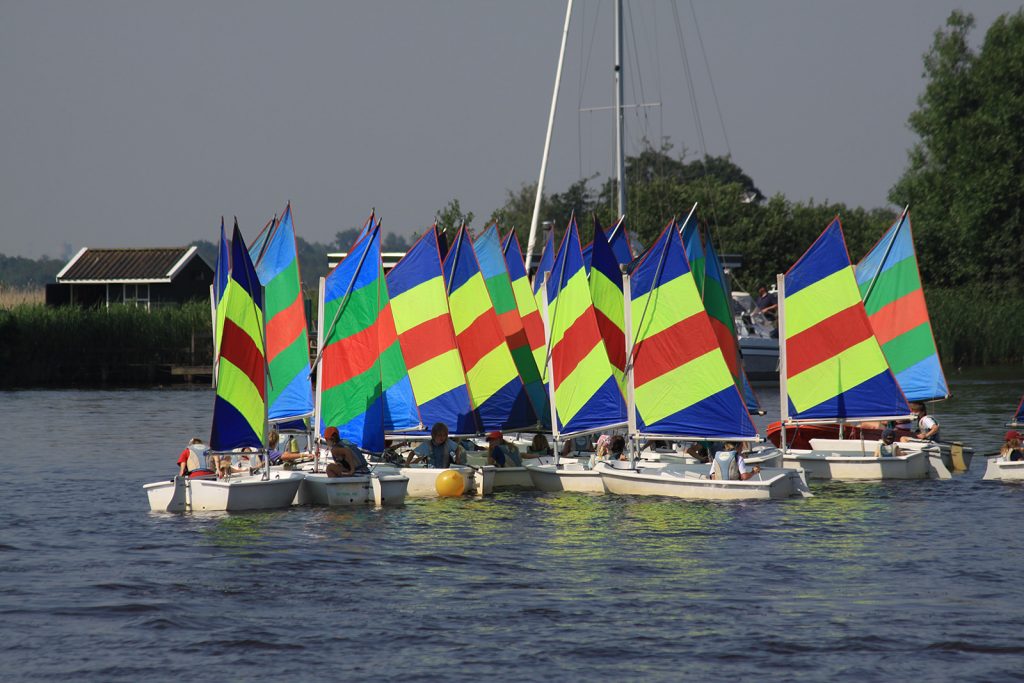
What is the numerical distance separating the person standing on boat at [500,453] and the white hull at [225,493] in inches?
196

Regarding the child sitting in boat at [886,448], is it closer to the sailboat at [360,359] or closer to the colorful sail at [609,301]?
the colorful sail at [609,301]

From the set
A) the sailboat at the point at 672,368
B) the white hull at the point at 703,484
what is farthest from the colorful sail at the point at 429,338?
the white hull at the point at 703,484

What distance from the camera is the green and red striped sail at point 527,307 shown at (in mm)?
35281

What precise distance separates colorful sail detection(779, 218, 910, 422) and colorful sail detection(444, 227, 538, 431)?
5975 mm

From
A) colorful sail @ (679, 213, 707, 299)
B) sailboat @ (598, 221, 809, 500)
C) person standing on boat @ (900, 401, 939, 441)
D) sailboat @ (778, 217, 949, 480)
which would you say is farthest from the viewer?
colorful sail @ (679, 213, 707, 299)

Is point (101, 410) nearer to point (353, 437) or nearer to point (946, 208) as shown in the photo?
point (353, 437)

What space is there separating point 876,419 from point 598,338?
6672 mm

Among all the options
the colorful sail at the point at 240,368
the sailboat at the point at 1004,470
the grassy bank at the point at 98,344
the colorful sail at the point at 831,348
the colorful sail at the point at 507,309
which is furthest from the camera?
the grassy bank at the point at 98,344

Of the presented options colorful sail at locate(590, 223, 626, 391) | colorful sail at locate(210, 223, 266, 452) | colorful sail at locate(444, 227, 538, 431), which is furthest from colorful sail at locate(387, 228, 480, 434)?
colorful sail at locate(210, 223, 266, 452)

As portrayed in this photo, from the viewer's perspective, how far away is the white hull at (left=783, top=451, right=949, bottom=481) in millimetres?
30297

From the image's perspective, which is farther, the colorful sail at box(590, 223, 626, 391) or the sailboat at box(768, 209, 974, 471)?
the sailboat at box(768, 209, 974, 471)

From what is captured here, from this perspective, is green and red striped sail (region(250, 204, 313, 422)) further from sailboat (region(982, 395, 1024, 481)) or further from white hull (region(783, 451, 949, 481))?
sailboat (region(982, 395, 1024, 481))

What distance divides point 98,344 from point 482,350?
39014mm

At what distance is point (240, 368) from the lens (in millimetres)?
25797
